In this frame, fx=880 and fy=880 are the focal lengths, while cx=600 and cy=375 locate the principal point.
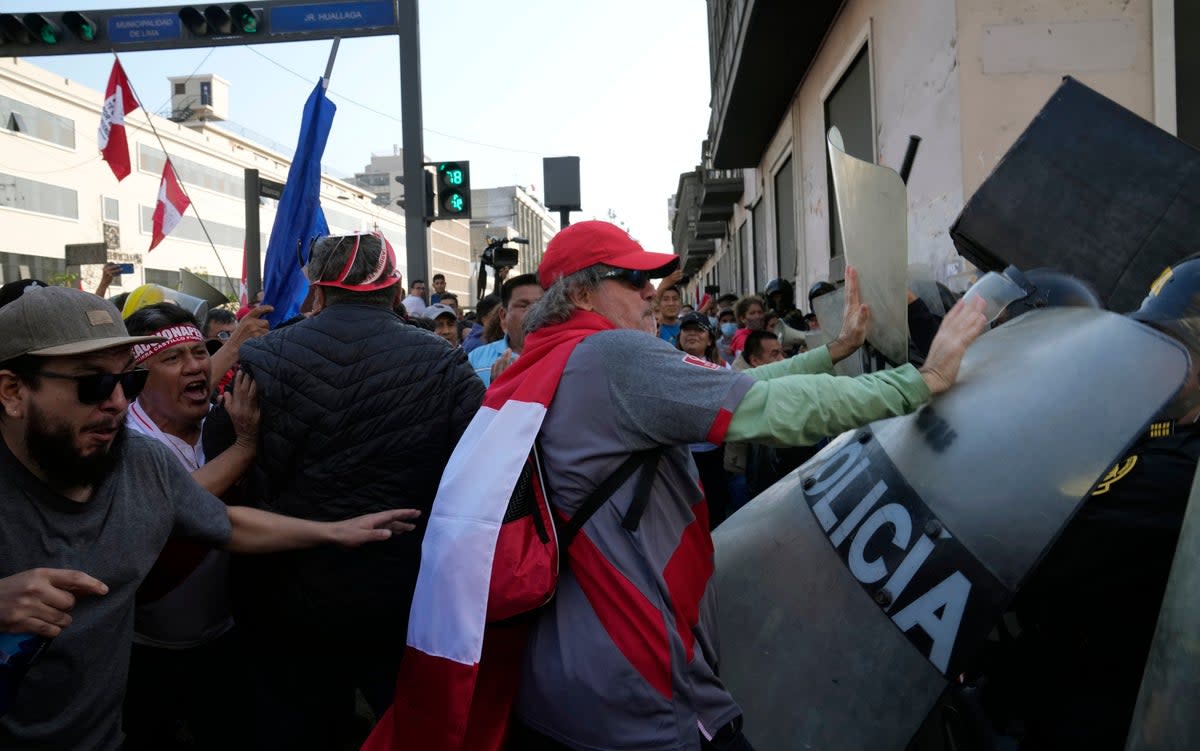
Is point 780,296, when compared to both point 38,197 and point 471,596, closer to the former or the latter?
point 471,596

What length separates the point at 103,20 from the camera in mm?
11297

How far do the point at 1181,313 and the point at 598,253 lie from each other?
3.62 feet

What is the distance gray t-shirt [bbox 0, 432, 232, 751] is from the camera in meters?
1.80

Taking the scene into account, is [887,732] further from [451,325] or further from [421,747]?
[451,325]

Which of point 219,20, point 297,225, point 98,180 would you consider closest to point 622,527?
point 297,225

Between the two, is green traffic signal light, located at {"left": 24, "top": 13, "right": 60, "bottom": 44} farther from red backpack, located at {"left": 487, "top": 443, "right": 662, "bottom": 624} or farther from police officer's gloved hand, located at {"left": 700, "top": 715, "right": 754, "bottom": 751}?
police officer's gloved hand, located at {"left": 700, "top": 715, "right": 754, "bottom": 751}

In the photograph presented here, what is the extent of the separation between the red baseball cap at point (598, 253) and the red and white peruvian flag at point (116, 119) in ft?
35.3

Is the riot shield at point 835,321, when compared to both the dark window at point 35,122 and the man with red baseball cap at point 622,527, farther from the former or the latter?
the dark window at point 35,122

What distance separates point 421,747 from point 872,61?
24.2 ft

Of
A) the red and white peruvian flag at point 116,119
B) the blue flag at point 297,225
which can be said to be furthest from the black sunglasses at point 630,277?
the red and white peruvian flag at point 116,119

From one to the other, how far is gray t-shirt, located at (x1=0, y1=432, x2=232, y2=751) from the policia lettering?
1.51 m

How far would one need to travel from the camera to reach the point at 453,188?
10.3m

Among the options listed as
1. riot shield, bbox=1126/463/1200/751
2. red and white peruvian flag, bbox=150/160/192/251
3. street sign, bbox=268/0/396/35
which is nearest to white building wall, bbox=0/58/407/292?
red and white peruvian flag, bbox=150/160/192/251

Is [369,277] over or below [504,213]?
below
